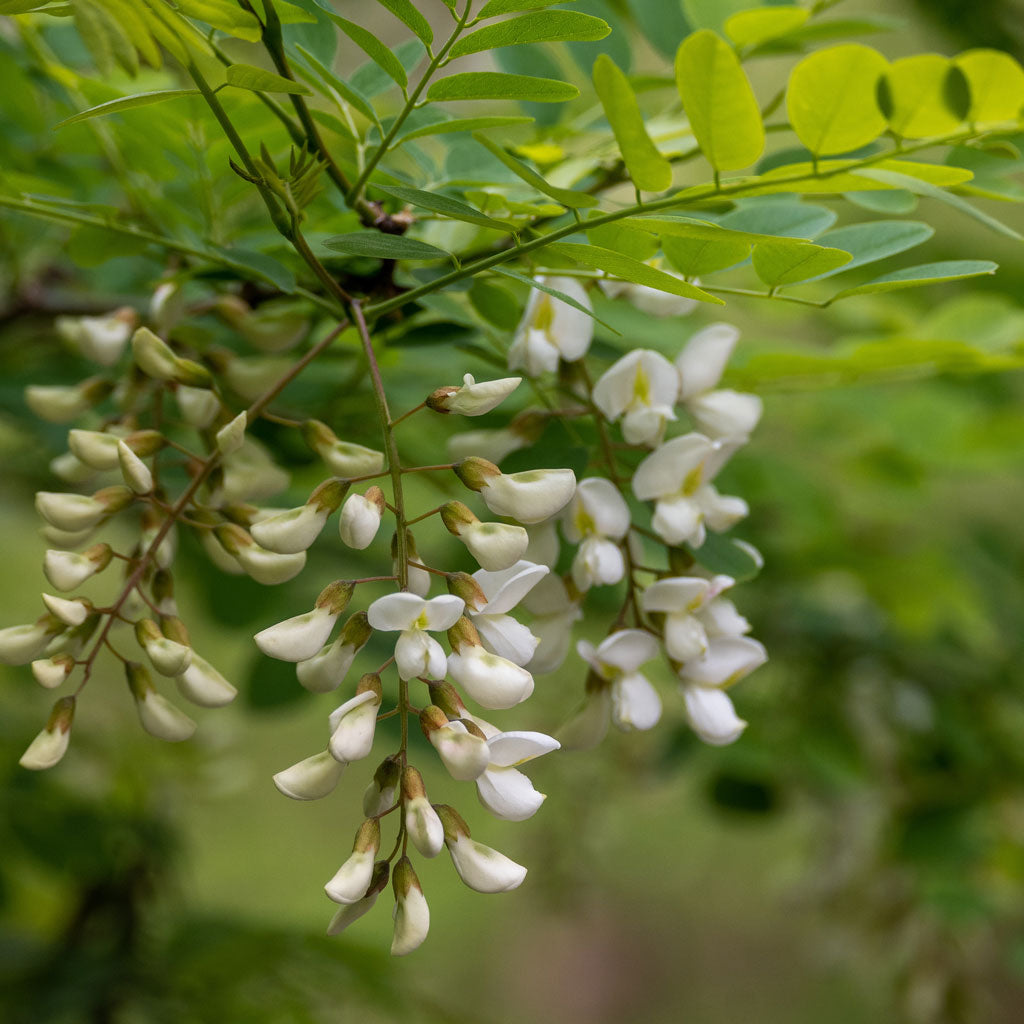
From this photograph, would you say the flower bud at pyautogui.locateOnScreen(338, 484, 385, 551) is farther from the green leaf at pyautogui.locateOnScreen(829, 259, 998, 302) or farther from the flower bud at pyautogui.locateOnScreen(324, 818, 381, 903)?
the green leaf at pyautogui.locateOnScreen(829, 259, 998, 302)

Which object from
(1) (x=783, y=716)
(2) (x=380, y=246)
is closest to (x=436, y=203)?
(2) (x=380, y=246)

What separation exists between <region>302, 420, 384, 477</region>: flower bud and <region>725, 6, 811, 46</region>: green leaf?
234mm

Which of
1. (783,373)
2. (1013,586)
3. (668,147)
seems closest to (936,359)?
(783,373)

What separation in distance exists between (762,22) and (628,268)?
166 mm

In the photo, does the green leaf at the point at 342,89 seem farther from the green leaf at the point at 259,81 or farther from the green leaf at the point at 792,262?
the green leaf at the point at 792,262

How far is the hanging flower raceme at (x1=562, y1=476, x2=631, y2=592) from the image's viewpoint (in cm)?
39

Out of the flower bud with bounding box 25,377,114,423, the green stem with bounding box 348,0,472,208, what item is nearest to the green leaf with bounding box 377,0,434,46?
the green stem with bounding box 348,0,472,208

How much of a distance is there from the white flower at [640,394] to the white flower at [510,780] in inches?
5.5

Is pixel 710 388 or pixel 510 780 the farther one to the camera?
pixel 710 388

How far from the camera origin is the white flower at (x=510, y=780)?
12.6 inches

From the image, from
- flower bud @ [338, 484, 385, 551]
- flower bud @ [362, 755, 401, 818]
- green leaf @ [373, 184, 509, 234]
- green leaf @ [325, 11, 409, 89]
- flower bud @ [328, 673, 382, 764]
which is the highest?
green leaf @ [325, 11, 409, 89]

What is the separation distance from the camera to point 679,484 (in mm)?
406

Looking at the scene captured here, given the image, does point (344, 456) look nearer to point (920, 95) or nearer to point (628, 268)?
point (628, 268)

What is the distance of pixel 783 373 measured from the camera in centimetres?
53
